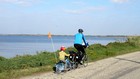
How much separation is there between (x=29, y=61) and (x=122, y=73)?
5.77 metres

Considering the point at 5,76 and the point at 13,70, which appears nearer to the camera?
the point at 5,76

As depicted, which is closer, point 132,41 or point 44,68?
point 44,68

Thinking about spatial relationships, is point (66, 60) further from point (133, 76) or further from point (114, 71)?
point (133, 76)

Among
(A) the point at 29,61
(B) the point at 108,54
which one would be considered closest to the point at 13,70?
(A) the point at 29,61

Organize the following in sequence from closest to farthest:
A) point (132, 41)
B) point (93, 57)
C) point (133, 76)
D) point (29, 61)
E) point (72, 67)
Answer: point (133, 76), point (72, 67), point (29, 61), point (93, 57), point (132, 41)

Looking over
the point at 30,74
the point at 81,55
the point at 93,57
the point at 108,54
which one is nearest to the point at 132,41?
the point at 108,54

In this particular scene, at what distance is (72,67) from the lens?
18.1 metres

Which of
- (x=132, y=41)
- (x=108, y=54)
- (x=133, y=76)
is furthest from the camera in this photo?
(x=132, y=41)

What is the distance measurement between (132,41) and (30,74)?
24.3m

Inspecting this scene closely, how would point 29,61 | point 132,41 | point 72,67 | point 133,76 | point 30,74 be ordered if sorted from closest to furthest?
point 133,76 < point 30,74 < point 72,67 < point 29,61 < point 132,41

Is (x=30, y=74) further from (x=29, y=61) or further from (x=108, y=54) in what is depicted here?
(x=108, y=54)

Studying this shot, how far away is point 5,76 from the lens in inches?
619

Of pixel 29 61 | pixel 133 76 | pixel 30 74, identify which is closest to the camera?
pixel 133 76

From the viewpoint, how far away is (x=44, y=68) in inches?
723
